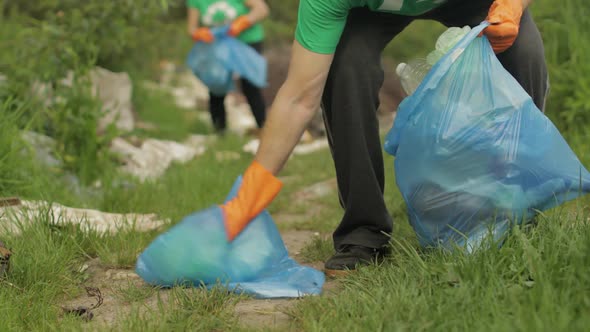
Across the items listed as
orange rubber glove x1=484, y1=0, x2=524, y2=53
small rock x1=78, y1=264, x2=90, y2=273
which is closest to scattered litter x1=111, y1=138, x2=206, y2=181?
small rock x1=78, y1=264, x2=90, y2=273

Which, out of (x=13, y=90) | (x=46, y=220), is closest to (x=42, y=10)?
(x=13, y=90)

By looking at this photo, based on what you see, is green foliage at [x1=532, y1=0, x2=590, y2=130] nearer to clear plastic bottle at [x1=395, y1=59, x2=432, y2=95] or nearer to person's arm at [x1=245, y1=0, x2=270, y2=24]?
clear plastic bottle at [x1=395, y1=59, x2=432, y2=95]

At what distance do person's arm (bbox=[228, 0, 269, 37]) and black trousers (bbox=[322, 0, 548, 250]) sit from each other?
325 cm

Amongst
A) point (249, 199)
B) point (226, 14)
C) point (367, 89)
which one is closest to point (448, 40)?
point (367, 89)

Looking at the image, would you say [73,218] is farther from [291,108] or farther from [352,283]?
[352,283]

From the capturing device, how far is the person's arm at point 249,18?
18.3 feet

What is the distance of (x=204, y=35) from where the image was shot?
18.3 feet

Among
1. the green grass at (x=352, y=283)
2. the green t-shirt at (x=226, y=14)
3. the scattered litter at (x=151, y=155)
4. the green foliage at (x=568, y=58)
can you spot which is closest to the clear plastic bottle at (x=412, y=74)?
the green grass at (x=352, y=283)

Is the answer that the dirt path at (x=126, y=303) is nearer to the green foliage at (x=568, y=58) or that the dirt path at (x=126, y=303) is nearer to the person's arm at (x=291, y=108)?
the person's arm at (x=291, y=108)

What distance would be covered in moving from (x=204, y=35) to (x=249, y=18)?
36 centimetres

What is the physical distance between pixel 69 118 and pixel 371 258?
2231 millimetres

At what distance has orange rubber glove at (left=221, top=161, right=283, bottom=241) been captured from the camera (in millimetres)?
2174

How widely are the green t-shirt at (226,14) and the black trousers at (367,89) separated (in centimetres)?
341

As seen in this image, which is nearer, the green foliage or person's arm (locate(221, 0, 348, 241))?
person's arm (locate(221, 0, 348, 241))
